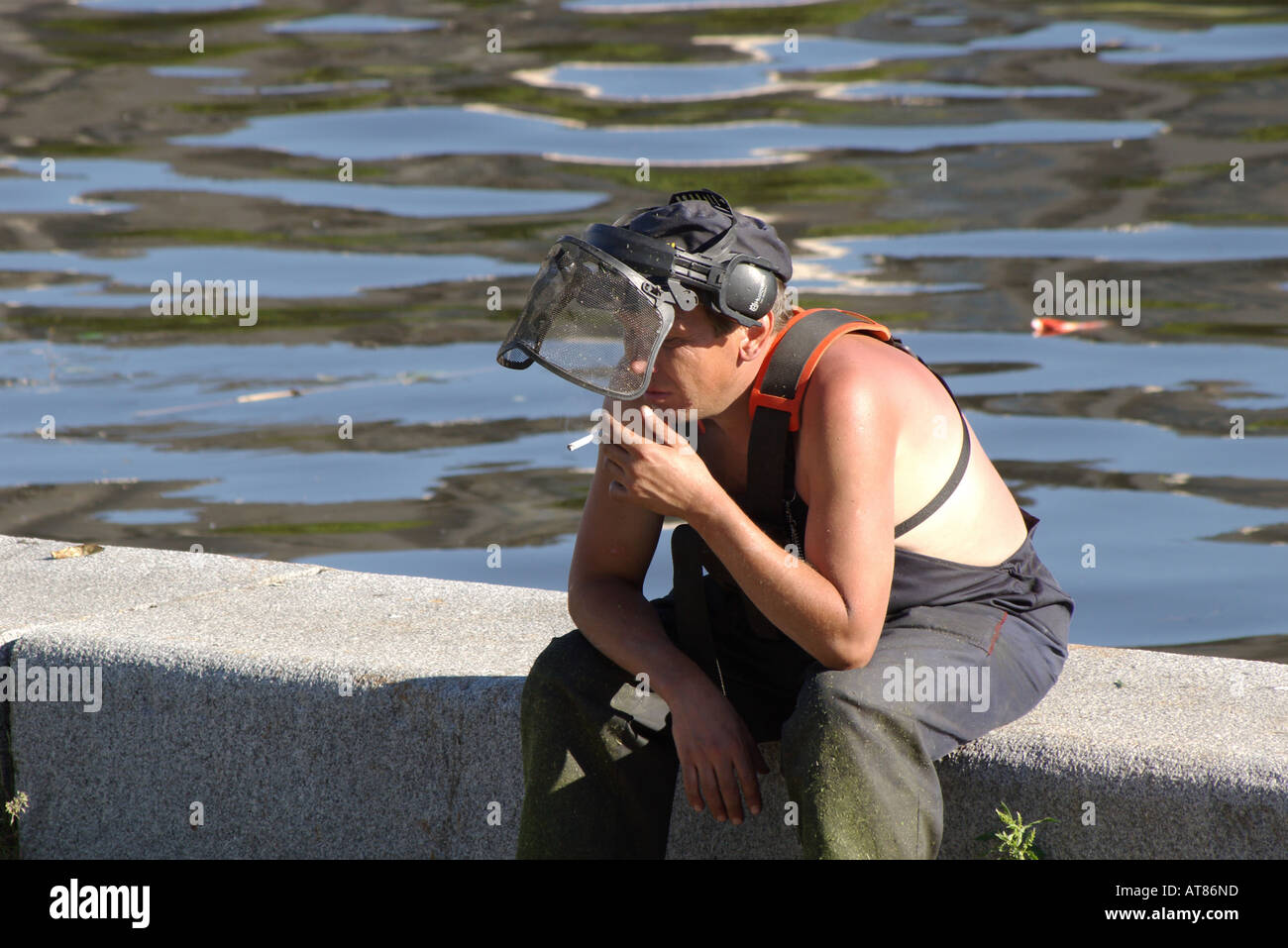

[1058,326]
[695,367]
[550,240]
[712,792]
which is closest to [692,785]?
[712,792]

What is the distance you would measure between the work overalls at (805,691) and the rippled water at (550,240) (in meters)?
0.58

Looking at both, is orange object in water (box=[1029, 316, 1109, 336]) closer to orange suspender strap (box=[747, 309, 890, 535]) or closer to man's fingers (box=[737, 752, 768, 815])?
orange suspender strap (box=[747, 309, 890, 535])

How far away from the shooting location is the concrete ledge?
3.17 metres

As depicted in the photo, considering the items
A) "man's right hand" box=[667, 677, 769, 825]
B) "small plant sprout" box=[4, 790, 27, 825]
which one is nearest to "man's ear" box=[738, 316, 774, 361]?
"man's right hand" box=[667, 677, 769, 825]

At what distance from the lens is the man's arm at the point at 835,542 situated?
297 cm

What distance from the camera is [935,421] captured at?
10.7 feet

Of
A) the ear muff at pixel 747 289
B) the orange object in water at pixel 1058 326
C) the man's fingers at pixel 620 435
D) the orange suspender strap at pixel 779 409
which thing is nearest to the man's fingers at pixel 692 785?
the orange suspender strap at pixel 779 409

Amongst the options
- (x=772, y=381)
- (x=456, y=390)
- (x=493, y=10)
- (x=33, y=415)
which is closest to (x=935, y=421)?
(x=772, y=381)

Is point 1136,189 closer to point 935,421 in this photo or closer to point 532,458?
point 532,458

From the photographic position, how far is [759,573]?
300cm

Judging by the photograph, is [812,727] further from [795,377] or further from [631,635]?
[795,377]

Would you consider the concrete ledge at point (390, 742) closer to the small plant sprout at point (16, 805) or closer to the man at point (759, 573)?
the small plant sprout at point (16, 805)
